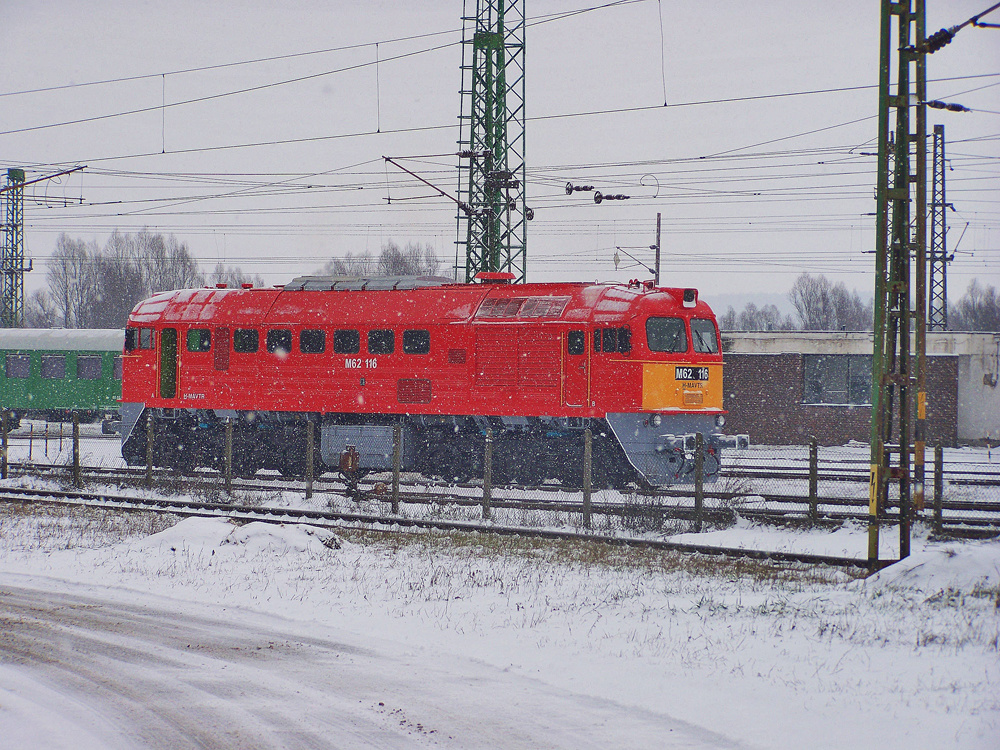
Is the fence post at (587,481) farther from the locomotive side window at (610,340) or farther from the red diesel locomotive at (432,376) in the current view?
the locomotive side window at (610,340)

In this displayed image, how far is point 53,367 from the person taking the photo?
36781mm

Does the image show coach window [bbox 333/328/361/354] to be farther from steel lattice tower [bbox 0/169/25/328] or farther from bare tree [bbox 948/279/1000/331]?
bare tree [bbox 948/279/1000/331]

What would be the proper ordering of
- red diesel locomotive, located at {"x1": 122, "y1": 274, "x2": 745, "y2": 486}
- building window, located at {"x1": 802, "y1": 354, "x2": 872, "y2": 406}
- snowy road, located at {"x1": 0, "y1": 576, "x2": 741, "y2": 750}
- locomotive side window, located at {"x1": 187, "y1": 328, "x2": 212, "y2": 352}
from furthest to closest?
building window, located at {"x1": 802, "y1": 354, "x2": 872, "y2": 406}, locomotive side window, located at {"x1": 187, "y1": 328, "x2": 212, "y2": 352}, red diesel locomotive, located at {"x1": 122, "y1": 274, "x2": 745, "y2": 486}, snowy road, located at {"x1": 0, "y1": 576, "x2": 741, "y2": 750}

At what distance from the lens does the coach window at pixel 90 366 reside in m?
36.5

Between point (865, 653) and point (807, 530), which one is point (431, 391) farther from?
point (865, 653)

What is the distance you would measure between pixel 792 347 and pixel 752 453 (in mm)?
4689

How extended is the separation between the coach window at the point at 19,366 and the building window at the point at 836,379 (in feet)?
88.6

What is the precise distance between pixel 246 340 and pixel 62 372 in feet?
58.7

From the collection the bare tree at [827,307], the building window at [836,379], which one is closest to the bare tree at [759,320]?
the bare tree at [827,307]

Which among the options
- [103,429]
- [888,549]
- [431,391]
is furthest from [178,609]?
[103,429]

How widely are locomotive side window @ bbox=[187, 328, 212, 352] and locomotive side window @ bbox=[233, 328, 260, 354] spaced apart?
72 centimetres

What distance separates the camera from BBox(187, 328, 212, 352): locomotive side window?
2242 centimetres

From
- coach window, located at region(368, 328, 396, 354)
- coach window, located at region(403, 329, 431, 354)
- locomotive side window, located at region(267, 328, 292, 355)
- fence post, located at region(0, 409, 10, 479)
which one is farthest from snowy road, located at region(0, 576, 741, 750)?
fence post, located at region(0, 409, 10, 479)

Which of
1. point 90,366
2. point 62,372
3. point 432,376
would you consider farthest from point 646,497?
point 62,372
